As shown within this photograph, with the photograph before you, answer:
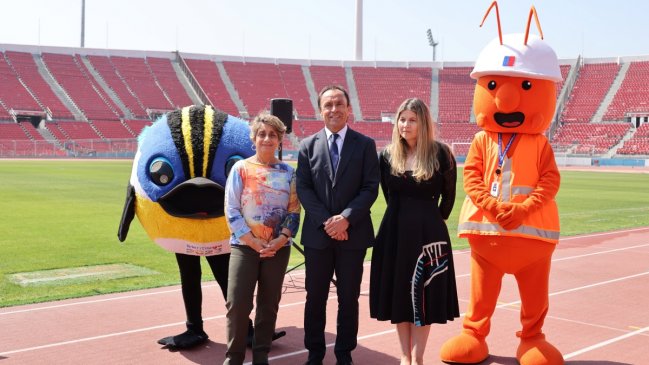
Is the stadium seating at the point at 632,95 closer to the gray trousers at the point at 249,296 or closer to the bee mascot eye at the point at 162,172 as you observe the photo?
the gray trousers at the point at 249,296

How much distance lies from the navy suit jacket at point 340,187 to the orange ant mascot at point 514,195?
0.88 metres

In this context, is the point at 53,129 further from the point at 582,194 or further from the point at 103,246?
→ the point at 103,246

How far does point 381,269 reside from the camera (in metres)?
4.70

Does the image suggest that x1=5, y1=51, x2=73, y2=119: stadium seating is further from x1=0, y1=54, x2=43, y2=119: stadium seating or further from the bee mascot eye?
the bee mascot eye

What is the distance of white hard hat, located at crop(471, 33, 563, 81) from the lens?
199 inches

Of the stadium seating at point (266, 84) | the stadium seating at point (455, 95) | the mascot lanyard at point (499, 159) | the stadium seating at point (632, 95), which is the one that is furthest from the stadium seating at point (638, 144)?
the mascot lanyard at point (499, 159)

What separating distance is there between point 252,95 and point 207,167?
5491cm

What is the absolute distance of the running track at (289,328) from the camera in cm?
507

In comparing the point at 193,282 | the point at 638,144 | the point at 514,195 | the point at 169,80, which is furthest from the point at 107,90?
the point at 514,195

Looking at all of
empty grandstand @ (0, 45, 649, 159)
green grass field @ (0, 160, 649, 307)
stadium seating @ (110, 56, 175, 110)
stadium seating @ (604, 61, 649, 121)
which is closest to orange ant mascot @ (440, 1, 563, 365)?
green grass field @ (0, 160, 649, 307)

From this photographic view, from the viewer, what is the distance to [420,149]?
4570 mm

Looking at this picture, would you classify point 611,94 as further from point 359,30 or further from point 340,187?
point 340,187

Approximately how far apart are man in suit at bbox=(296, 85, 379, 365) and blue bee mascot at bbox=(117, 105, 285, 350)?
0.58 meters

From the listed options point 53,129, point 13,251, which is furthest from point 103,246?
point 53,129
